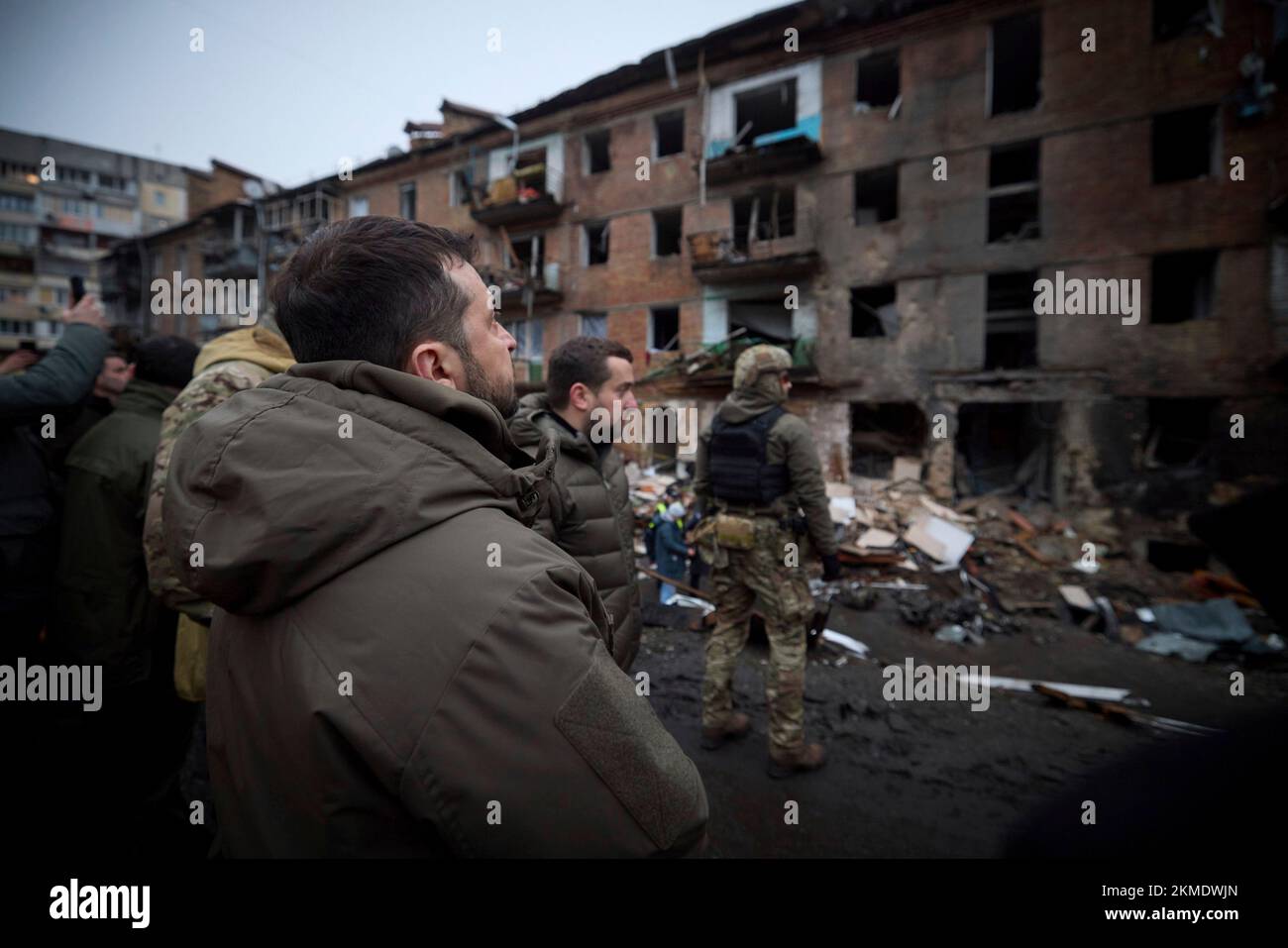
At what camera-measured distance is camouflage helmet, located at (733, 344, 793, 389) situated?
4.09 meters

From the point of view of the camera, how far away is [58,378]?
2.50 m

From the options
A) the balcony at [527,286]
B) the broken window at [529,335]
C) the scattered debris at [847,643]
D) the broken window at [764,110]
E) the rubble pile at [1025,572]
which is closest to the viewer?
the scattered debris at [847,643]

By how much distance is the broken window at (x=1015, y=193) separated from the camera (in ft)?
43.0

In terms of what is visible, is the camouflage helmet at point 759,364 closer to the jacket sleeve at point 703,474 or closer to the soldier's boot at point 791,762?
the jacket sleeve at point 703,474

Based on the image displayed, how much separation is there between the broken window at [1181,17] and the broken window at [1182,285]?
178 inches

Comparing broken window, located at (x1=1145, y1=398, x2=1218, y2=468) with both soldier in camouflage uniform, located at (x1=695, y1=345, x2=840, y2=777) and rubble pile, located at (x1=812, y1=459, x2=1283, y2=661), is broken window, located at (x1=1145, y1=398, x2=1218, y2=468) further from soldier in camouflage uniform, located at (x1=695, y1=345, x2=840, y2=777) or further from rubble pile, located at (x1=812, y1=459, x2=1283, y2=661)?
soldier in camouflage uniform, located at (x1=695, y1=345, x2=840, y2=777)

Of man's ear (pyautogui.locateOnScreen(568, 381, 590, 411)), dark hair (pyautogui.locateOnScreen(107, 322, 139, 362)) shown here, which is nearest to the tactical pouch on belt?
man's ear (pyautogui.locateOnScreen(568, 381, 590, 411))

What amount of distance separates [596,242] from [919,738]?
18.9 m

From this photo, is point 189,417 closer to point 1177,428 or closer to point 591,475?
point 591,475

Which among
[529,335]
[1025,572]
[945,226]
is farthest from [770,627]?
[529,335]

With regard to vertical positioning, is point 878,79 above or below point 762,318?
above

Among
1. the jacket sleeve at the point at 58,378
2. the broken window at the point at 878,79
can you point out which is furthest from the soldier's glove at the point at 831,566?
the broken window at the point at 878,79
